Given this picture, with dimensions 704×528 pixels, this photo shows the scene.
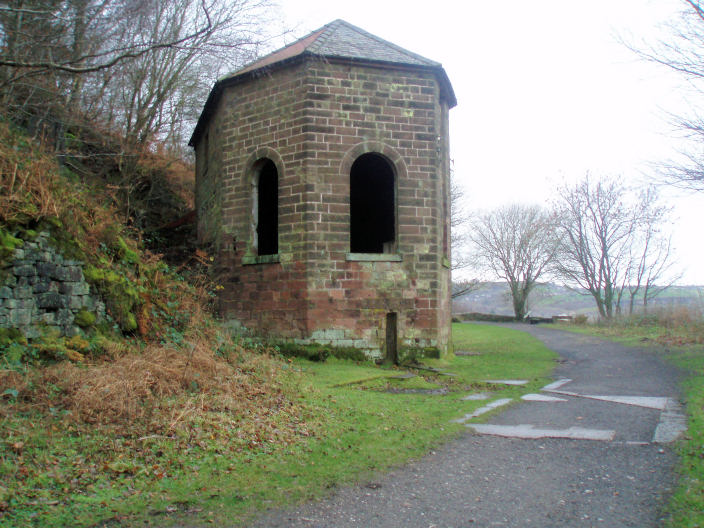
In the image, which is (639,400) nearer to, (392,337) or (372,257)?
(392,337)

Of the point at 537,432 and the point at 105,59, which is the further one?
the point at 105,59

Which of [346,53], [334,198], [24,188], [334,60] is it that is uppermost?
[346,53]

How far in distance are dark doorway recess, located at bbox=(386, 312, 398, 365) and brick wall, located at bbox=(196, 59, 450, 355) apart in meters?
0.11

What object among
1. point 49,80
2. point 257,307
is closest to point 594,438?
point 257,307

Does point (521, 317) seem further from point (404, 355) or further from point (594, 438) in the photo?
point (594, 438)

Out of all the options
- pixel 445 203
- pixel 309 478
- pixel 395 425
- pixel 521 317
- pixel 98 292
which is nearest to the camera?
pixel 309 478

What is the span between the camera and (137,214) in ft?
51.6

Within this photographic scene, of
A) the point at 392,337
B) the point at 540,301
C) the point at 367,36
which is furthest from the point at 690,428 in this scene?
the point at 540,301

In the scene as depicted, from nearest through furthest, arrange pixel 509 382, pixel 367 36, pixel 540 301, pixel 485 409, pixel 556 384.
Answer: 1. pixel 485 409
2. pixel 556 384
3. pixel 509 382
4. pixel 367 36
5. pixel 540 301

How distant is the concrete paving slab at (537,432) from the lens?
5.42 meters

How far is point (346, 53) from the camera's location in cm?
1109

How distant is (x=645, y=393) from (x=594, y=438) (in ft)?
9.99

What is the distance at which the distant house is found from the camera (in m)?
10.6

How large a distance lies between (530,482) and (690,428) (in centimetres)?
235
